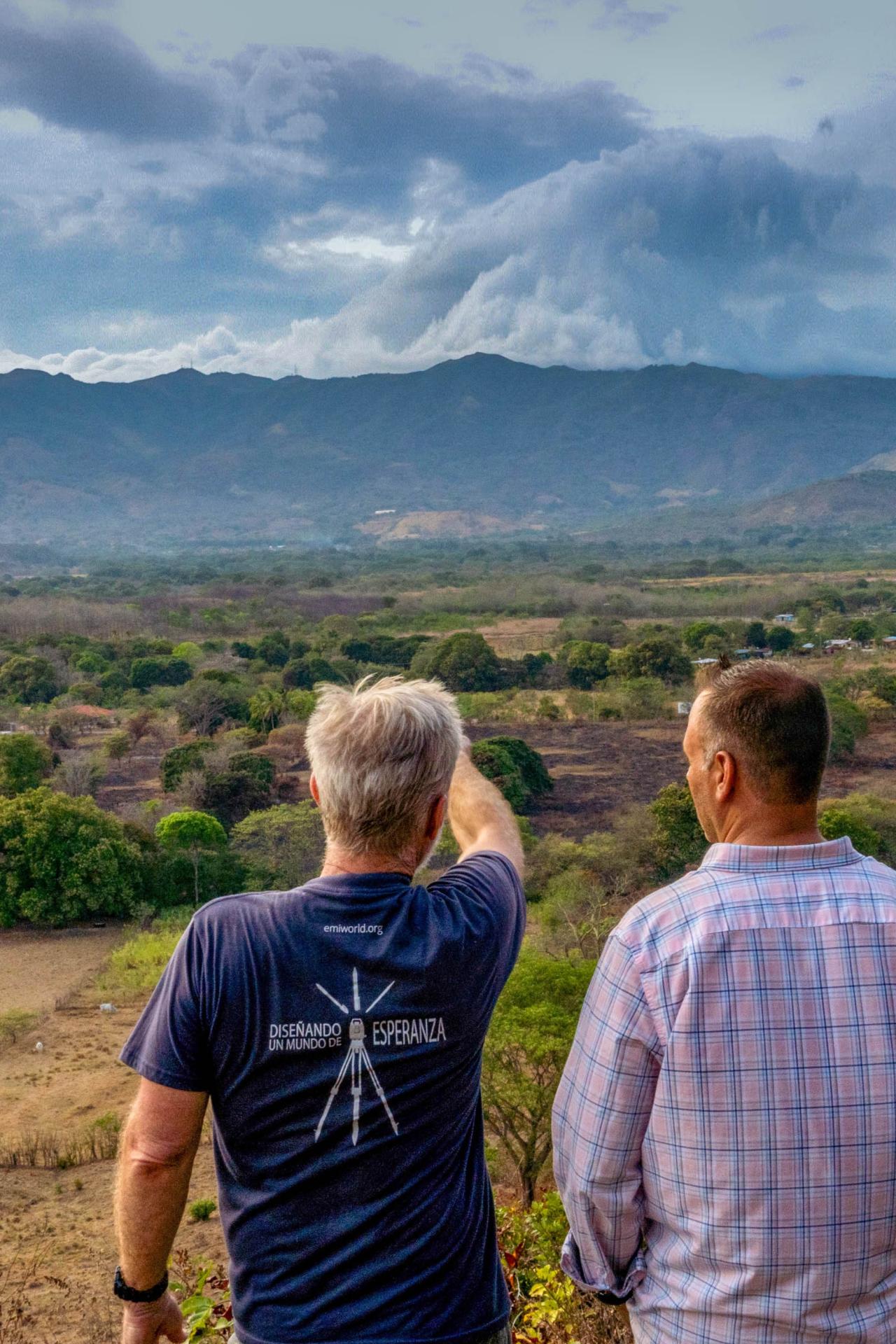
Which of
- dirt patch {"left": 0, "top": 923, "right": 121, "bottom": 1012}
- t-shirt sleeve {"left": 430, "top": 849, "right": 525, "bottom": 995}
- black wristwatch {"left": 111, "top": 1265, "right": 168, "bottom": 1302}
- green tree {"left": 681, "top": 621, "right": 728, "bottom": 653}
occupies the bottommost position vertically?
dirt patch {"left": 0, "top": 923, "right": 121, "bottom": 1012}

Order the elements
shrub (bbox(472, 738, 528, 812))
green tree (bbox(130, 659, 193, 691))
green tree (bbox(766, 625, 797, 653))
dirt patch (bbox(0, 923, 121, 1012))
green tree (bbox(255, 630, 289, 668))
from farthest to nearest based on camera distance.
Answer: green tree (bbox(766, 625, 797, 653))
green tree (bbox(255, 630, 289, 668))
green tree (bbox(130, 659, 193, 691))
shrub (bbox(472, 738, 528, 812))
dirt patch (bbox(0, 923, 121, 1012))

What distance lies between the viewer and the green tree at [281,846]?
2086 cm

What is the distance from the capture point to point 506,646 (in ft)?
186

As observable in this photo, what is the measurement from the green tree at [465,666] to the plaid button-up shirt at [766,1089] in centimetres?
4082

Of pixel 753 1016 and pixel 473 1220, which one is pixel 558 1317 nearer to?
pixel 473 1220

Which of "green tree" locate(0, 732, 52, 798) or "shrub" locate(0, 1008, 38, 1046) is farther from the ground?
"green tree" locate(0, 732, 52, 798)

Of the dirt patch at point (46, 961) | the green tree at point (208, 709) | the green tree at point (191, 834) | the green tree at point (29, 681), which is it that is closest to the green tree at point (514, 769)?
the green tree at point (191, 834)

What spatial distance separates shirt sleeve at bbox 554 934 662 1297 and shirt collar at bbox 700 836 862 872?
0.27 m

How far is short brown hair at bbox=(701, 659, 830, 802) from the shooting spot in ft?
6.93

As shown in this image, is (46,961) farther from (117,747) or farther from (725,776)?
(725,776)

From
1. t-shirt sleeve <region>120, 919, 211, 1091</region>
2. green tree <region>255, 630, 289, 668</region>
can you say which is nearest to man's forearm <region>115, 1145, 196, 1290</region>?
t-shirt sleeve <region>120, 919, 211, 1091</region>

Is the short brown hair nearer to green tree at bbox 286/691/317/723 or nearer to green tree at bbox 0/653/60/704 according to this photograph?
green tree at bbox 286/691/317/723

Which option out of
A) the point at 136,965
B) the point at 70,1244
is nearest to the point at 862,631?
the point at 136,965

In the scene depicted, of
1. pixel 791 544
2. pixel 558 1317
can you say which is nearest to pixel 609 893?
pixel 558 1317
